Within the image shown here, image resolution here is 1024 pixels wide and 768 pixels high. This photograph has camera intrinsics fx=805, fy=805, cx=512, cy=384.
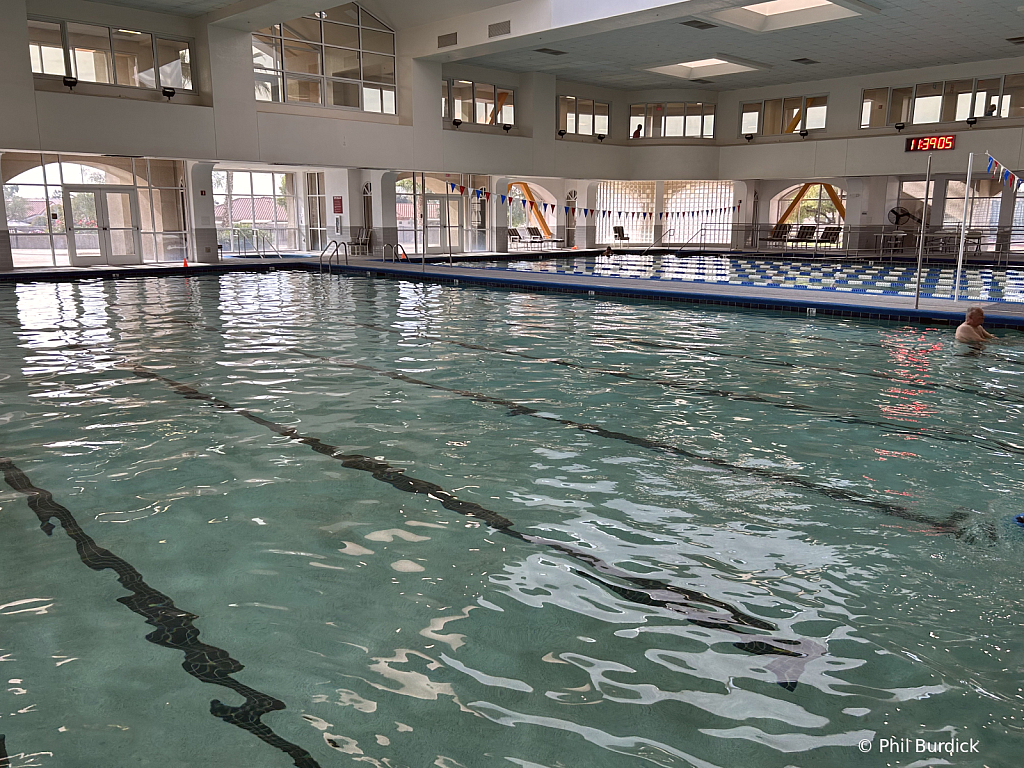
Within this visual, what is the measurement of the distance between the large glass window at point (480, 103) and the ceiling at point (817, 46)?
0.77m

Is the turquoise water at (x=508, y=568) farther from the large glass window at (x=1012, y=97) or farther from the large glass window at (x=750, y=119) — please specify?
the large glass window at (x=750, y=119)

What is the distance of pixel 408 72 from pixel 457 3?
2977 millimetres

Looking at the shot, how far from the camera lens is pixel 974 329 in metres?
8.35

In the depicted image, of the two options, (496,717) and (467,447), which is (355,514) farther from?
(496,717)

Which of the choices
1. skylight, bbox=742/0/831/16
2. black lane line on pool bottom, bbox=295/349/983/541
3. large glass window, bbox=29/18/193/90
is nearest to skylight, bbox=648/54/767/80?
skylight, bbox=742/0/831/16

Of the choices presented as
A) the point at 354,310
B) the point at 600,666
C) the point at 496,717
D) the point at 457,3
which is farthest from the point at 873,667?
the point at 457,3

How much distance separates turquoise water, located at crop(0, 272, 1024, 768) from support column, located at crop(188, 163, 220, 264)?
42.2 feet

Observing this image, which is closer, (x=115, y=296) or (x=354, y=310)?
(x=354, y=310)

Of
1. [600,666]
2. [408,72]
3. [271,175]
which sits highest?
[408,72]

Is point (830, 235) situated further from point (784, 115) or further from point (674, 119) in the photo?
point (674, 119)

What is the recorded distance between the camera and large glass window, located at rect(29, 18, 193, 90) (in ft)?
52.9

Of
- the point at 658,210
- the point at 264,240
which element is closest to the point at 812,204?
the point at 658,210

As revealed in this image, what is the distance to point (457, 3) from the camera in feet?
61.4

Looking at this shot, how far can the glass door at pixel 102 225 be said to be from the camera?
1784cm
